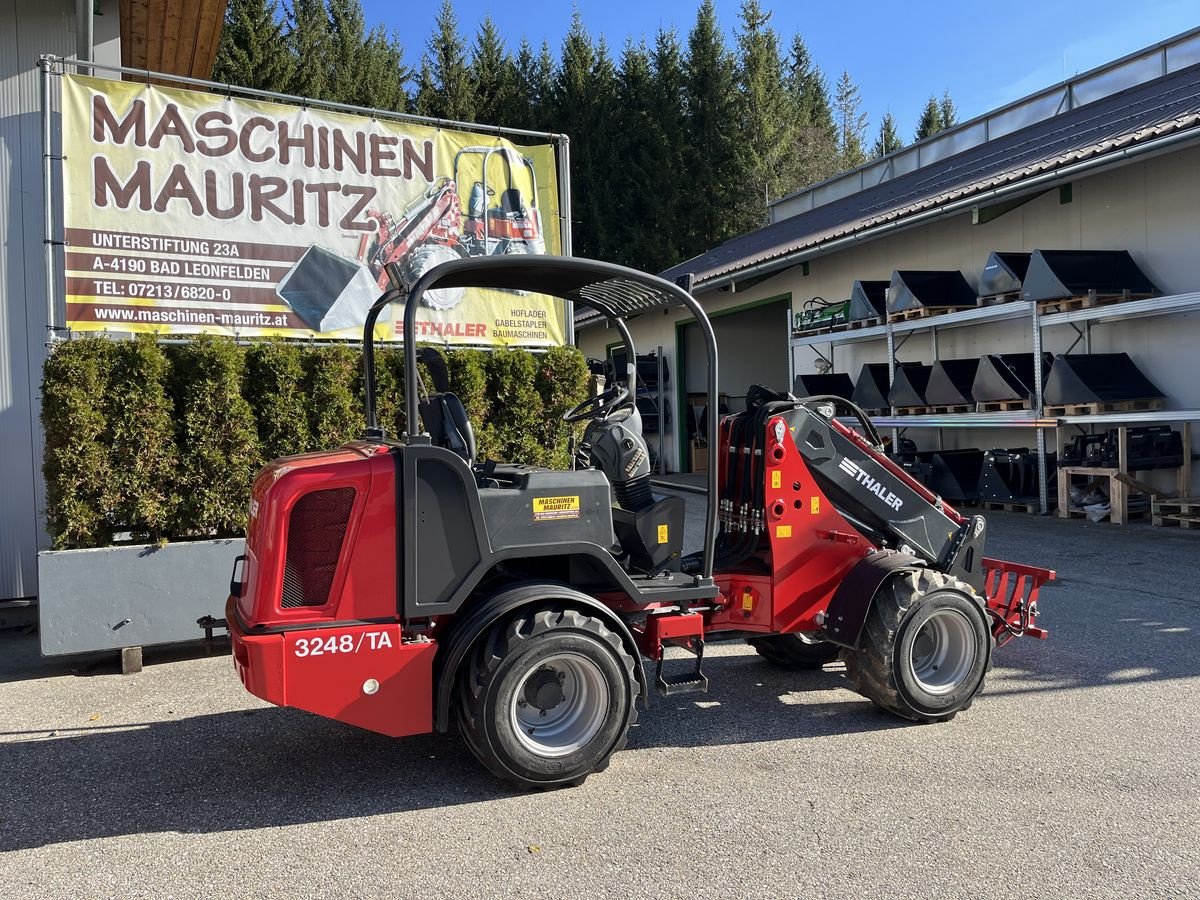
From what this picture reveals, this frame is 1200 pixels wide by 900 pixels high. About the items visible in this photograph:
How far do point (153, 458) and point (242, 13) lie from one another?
27.1m

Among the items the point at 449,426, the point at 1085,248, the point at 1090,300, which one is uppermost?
the point at 1085,248

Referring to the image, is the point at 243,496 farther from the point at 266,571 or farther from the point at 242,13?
the point at 242,13

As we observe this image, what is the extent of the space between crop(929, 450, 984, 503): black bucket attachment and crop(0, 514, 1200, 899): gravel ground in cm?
773

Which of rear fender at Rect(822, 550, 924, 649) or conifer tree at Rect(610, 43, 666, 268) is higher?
conifer tree at Rect(610, 43, 666, 268)

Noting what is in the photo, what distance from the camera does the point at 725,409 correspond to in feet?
68.6

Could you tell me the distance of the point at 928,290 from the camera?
14133 mm

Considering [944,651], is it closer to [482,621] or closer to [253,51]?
[482,621]

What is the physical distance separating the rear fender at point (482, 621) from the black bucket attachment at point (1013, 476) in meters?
10.0

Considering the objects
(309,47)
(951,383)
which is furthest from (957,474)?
(309,47)

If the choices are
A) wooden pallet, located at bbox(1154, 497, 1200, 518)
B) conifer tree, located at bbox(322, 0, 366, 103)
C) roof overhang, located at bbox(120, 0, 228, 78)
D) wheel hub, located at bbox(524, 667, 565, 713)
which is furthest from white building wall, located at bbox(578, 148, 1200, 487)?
conifer tree, located at bbox(322, 0, 366, 103)

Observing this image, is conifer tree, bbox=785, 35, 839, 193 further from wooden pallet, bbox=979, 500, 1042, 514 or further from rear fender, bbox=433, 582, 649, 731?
rear fender, bbox=433, 582, 649, 731

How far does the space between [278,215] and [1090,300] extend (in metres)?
9.29

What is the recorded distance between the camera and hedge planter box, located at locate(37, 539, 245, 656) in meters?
6.16

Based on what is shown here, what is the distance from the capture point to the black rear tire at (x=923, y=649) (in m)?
4.82
